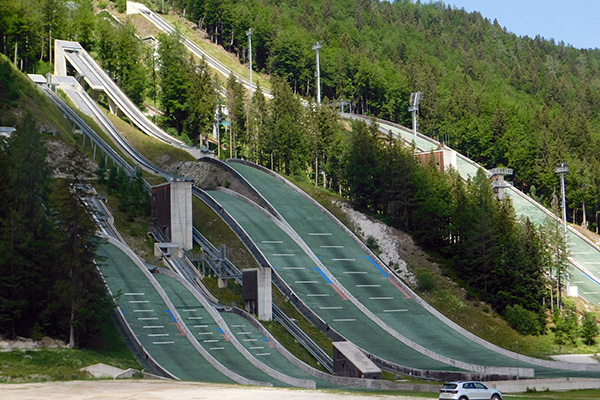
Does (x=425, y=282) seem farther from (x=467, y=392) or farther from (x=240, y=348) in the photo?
(x=467, y=392)

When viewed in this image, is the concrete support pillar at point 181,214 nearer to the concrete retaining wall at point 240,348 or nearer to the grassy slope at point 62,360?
the concrete retaining wall at point 240,348

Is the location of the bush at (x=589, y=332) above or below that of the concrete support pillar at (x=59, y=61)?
below

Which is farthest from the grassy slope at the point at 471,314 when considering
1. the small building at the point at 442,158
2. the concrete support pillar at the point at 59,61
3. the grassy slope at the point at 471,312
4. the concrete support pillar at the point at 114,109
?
the concrete support pillar at the point at 59,61

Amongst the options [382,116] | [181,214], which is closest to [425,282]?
[181,214]

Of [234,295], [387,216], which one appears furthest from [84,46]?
[234,295]

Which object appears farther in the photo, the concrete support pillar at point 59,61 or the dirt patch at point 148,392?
the concrete support pillar at point 59,61

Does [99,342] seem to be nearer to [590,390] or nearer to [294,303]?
[294,303]

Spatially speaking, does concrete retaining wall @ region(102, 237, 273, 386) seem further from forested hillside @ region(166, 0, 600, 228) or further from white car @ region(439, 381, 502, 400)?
forested hillside @ region(166, 0, 600, 228)
